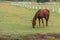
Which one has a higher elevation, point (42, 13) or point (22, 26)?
point (42, 13)

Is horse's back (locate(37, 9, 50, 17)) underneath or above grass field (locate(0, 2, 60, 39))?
above

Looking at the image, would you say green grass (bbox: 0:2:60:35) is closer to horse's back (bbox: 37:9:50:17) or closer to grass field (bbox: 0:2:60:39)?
grass field (bbox: 0:2:60:39)

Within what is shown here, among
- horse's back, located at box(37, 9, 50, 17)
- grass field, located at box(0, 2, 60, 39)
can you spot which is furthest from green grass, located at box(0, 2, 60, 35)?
horse's back, located at box(37, 9, 50, 17)

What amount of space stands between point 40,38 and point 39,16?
554 cm

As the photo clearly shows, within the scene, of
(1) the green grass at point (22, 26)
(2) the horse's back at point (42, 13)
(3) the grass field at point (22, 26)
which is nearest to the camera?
(3) the grass field at point (22, 26)

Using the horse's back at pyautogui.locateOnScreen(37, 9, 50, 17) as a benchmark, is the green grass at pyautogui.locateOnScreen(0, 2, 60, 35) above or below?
below

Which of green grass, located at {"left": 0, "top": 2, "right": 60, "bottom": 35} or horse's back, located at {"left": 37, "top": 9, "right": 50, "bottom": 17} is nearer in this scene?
green grass, located at {"left": 0, "top": 2, "right": 60, "bottom": 35}

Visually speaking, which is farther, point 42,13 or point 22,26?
point 22,26

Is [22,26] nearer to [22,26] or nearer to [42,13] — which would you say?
[22,26]

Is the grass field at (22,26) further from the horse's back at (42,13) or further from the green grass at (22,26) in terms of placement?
the horse's back at (42,13)

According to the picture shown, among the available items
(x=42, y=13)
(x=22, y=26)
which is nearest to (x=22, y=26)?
(x=22, y=26)

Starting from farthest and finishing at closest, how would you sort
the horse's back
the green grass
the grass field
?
1. the horse's back
2. the green grass
3. the grass field

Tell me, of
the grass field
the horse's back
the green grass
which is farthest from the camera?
the horse's back

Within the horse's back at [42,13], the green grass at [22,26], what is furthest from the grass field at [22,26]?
the horse's back at [42,13]
